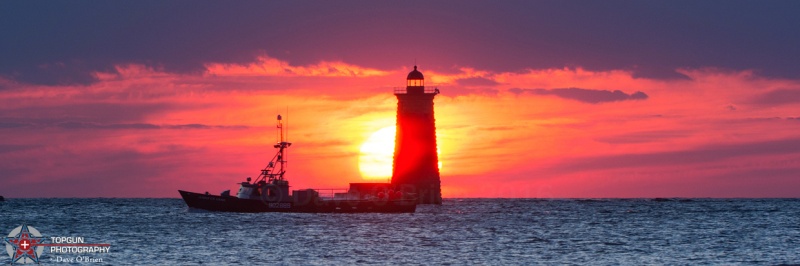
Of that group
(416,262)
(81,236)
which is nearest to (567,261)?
(416,262)

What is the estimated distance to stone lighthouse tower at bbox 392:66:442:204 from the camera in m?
103

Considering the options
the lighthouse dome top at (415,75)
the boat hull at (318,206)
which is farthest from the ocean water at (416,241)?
the lighthouse dome top at (415,75)

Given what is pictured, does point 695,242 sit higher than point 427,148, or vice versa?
point 427,148

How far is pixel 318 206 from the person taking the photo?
103 m

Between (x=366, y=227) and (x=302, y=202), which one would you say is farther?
(x=302, y=202)

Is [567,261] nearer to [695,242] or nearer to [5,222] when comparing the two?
[695,242]

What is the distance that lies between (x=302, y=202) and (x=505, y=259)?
42.5 meters

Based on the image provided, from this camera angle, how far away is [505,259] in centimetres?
6238

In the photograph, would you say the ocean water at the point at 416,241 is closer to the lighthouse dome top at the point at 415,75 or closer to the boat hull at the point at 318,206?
the boat hull at the point at 318,206

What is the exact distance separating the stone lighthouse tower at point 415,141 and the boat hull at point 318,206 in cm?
327

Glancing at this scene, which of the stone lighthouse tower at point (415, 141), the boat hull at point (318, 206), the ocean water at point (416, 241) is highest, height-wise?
the stone lighthouse tower at point (415, 141)

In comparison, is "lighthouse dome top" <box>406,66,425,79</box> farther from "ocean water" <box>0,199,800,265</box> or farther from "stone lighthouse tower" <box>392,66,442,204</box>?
"ocean water" <box>0,199,800,265</box>

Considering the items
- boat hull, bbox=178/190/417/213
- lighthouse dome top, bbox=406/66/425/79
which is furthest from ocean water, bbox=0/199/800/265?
lighthouse dome top, bbox=406/66/425/79

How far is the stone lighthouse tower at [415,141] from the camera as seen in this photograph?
103 metres
